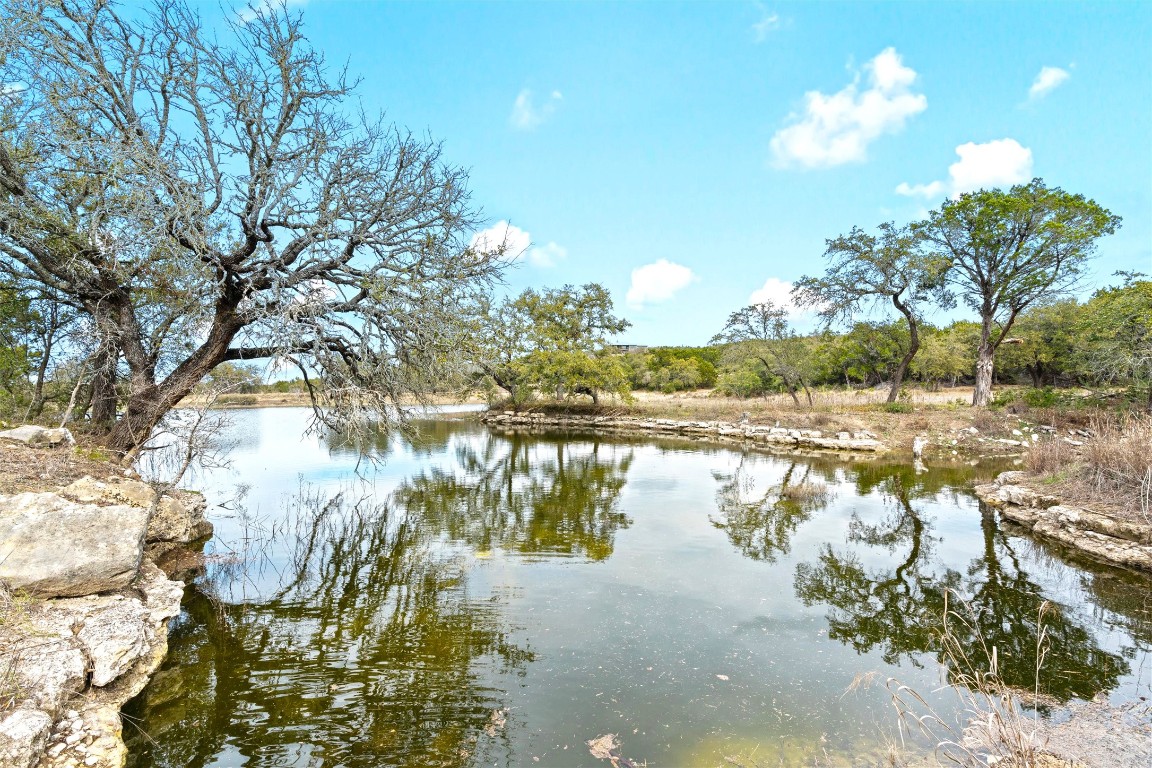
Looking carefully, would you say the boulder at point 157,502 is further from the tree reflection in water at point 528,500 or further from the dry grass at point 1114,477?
the dry grass at point 1114,477

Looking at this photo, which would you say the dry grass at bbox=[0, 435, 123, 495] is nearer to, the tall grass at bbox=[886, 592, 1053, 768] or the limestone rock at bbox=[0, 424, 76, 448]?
the limestone rock at bbox=[0, 424, 76, 448]

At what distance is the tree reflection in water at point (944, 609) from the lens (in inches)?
217

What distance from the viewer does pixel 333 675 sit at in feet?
16.9

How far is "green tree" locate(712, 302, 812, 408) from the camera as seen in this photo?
29891mm

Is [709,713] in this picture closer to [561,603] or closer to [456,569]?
[561,603]

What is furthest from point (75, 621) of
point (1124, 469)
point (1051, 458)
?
point (1051, 458)

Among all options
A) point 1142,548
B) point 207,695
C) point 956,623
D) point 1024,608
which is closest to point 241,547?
point 207,695

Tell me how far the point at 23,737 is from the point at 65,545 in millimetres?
2617

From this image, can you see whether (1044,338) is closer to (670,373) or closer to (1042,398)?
(1042,398)

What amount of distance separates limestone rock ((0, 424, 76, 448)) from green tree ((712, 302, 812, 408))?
96.2ft

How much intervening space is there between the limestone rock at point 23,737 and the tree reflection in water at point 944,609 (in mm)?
6548

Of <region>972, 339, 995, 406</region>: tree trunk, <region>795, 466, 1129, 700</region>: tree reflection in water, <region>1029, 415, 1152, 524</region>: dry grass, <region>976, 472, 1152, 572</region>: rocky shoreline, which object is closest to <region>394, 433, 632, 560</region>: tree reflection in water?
<region>795, 466, 1129, 700</region>: tree reflection in water

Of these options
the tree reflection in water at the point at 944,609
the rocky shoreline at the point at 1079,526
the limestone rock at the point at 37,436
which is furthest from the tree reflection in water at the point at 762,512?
the limestone rock at the point at 37,436

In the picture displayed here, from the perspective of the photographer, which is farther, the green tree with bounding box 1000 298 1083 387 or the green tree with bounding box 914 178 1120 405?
the green tree with bounding box 1000 298 1083 387
